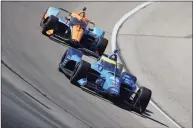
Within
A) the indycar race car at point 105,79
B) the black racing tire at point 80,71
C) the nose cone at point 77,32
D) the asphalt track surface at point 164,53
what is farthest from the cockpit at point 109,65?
the asphalt track surface at point 164,53

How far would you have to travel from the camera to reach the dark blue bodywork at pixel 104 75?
1295 cm

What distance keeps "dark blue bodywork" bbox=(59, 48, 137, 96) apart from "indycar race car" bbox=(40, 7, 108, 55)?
2.02 m

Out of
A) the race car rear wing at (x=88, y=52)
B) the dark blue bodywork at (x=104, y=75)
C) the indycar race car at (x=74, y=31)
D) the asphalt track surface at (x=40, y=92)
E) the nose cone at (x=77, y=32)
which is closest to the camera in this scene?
the asphalt track surface at (x=40, y=92)

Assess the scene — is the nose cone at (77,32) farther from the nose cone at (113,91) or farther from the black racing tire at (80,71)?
the nose cone at (113,91)

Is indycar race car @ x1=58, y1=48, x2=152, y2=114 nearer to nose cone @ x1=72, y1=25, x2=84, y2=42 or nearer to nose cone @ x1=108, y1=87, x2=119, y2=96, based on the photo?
nose cone @ x1=108, y1=87, x2=119, y2=96

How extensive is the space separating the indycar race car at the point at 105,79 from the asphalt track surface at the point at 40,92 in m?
0.25

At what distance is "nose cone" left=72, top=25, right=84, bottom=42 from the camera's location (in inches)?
615

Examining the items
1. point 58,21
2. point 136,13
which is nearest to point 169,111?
point 58,21

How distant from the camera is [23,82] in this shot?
439 inches

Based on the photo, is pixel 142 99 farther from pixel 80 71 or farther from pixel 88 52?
pixel 88 52

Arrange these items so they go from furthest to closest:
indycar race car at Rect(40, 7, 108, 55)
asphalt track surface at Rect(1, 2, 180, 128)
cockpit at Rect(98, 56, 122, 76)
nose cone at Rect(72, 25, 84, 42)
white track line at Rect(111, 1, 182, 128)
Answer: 1. indycar race car at Rect(40, 7, 108, 55)
2. nose cone at Rect(72, 25, 84, 42)
3. white track line at Rect(111, 1, 182, 128)
4. cockpit at Rect(98, 56, 122, 76)
5. asphalt track surface at Rect(1, 2, 180, 128)

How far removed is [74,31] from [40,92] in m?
4.99

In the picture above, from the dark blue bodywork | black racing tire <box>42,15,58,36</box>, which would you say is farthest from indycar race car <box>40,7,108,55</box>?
the dark blue bodywork

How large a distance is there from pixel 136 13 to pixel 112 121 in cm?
1383
